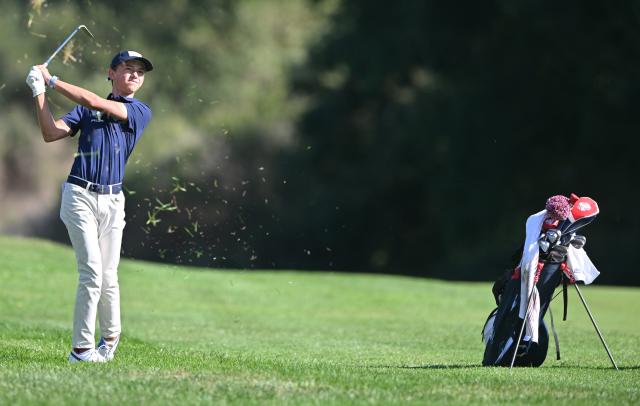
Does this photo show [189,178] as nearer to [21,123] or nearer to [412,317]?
[21,123]

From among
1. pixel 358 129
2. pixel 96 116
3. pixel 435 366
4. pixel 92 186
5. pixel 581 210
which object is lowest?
pixel 435 366

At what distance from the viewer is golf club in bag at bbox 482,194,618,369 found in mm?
11336

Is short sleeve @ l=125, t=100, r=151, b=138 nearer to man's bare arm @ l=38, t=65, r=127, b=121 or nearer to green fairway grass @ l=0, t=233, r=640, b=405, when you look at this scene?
man's bare arm @ l=38, t=65, r=127, b=121

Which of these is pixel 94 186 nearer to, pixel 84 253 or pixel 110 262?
pixel 84 253

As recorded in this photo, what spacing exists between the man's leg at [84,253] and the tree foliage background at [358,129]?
26.6 metres

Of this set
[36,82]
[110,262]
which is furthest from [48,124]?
[110,262]

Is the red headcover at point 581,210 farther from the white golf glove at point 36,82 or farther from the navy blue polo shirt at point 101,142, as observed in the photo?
the white golf glove at point 36,82

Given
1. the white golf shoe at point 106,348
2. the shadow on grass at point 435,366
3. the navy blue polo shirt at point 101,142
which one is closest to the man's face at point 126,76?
the navy blue polo shirt at point 101,142

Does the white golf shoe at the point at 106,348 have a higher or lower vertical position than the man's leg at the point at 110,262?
lower

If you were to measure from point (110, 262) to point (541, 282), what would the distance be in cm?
383

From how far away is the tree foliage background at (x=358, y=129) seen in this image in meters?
38.1

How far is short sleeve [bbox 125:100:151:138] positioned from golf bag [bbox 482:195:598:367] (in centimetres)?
356

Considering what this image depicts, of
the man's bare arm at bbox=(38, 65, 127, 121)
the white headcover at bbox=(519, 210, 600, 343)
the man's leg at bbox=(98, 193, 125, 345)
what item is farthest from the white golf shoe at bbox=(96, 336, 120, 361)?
the white headcover at bbox=(519, 210, 600, 343)

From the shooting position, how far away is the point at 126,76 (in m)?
10.5
